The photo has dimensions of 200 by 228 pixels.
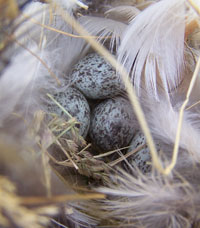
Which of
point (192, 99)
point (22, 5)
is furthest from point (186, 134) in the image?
point (22, 5)

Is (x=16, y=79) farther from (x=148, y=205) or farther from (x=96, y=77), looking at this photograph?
(x=148, y=205)

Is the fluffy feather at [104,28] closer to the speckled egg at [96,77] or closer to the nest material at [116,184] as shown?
the speckled egg at [96,77]

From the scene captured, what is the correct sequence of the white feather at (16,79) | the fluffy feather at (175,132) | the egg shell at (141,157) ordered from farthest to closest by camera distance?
1. the egg shell at (141,157)
2. the fluffy feather at (175,132)
3. the white feather at (16,79)

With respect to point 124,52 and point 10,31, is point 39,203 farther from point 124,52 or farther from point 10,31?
point 124,52

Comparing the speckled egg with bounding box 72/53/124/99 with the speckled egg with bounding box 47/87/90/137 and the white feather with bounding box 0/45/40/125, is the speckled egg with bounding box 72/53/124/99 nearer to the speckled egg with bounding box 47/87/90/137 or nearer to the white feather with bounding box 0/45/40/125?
the speckled egg with bounding box 47/87/90/137

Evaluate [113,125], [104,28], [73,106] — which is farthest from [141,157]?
[104,28]

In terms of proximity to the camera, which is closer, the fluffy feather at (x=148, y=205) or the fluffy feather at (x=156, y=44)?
the fluffy feather at (x=148, y=205)

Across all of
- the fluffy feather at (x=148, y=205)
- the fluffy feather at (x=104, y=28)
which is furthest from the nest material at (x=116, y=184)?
the fluffy feather at (x=104, y=28)
